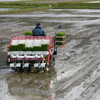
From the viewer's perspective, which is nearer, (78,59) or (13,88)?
(13,88)

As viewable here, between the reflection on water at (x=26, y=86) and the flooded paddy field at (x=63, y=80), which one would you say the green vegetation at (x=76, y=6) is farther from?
the reflection on water at (x=26, y=86)

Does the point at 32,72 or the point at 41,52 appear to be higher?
the point at 41,52

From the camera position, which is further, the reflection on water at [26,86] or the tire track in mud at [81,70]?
the tire track in mud at [81,70]

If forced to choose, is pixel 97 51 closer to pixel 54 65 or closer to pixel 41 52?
pixel 54 65

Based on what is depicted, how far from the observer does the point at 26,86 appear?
1188cm

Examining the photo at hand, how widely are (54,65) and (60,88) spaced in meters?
3.64

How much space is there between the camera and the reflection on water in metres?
10.7

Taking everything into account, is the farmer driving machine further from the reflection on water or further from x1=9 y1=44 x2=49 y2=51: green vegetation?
the reflection on water

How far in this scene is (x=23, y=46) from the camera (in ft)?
44.6

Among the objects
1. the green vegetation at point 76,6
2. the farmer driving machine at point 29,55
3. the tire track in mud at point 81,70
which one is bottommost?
the green vegetation at point 76,6

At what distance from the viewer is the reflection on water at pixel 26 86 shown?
10.7 m

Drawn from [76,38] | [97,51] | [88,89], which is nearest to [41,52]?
[88,89]

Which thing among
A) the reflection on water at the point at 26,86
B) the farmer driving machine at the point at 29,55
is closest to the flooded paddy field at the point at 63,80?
the reflection on water at the point at 26,86

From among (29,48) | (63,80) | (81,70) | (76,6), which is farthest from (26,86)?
(76,6)
